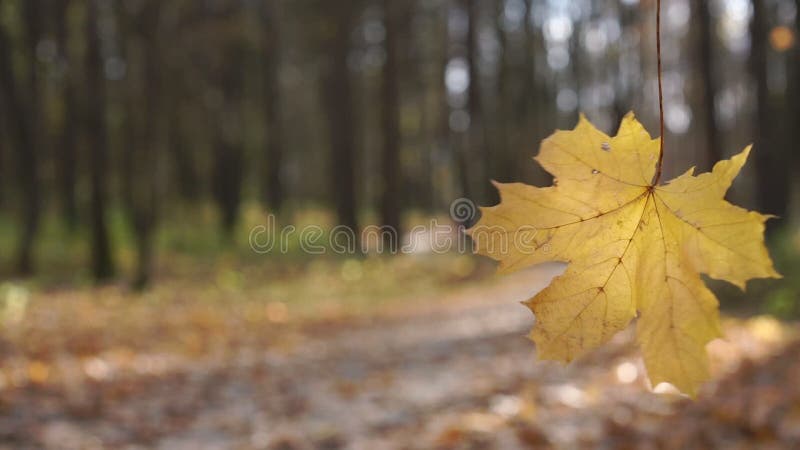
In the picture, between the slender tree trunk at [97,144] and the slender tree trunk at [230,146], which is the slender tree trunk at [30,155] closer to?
the slender tree trunk at [97,144]

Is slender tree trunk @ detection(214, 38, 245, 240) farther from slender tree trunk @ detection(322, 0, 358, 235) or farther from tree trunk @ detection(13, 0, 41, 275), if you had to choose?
tree trunk @ detection(13, 0, 41, 275)

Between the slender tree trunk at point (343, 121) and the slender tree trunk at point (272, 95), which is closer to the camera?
the slender tree trunk at point (343, 121)

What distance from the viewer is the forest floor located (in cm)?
365

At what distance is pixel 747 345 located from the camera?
18.7 ft

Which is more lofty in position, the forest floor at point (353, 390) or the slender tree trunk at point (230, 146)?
the slender tree trunk at point (230, 146)

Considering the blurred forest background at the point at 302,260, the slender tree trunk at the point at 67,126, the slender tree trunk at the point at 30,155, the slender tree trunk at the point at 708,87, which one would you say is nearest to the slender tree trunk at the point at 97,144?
the blurred forest background at the point at 302,260

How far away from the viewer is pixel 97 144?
1151 centimetres

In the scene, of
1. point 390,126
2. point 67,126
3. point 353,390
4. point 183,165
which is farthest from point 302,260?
point 353,390

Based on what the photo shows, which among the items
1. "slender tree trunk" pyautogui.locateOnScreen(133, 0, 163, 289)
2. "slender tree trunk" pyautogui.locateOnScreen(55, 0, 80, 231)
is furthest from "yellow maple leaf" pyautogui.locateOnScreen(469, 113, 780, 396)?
"slender tree trunk" pyautogui.locateOnScreen(55, 0, 80, 231)

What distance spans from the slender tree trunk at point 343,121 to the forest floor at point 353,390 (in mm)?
10321

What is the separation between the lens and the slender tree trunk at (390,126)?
16797mm

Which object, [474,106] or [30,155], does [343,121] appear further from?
[30,155]

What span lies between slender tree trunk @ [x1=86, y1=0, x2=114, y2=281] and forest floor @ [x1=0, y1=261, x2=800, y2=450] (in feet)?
11.9

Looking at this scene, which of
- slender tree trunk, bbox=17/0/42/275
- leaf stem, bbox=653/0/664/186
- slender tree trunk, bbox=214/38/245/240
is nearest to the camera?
leaf stem, bbox=653/0/664/186
